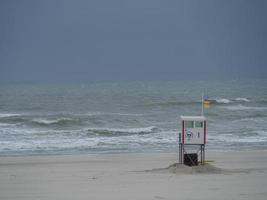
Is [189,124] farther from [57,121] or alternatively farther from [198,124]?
[57,121]

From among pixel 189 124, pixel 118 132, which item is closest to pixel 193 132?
pixel 189 124

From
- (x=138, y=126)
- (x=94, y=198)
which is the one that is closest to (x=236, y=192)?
(x=94, y=198)

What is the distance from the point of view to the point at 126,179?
435 inches

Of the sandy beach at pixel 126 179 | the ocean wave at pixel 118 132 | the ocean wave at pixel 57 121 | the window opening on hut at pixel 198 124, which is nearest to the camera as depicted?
the sandy beach at pixel 126 179

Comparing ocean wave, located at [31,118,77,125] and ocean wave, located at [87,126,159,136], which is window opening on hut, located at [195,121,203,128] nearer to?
ocean wave, located at [87,126,159,136]

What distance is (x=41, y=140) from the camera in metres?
22.4

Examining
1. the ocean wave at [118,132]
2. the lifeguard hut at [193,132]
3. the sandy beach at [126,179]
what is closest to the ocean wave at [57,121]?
the ocean wave at [118,132]

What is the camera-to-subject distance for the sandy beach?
29.9 feet

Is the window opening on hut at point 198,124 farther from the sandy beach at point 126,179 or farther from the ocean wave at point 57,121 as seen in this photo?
the ocean wave at point 57,121

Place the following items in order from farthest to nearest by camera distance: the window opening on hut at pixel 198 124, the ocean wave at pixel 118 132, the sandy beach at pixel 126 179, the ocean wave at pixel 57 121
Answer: the ocean wave at pixel 57 121, the ocean wave at pixel 118 132, the window opening on hut at pixel 198 124, the sandy beach at pixel 126 179

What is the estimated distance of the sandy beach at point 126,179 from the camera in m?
9.11

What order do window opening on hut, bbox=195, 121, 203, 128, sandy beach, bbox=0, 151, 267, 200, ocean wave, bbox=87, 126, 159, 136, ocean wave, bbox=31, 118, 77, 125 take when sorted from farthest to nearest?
ocean wave, bbox=31, 118, 77, 125
ocean wave, bbox=87, 126, 159, 136
window opening on hut, bbox=195, 121, 203, 128
sandy beach, bbox=0, 151, 267, 200

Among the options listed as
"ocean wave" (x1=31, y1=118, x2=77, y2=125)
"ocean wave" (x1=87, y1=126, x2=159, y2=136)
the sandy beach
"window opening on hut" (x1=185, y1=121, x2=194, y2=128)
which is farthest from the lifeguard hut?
"ocean wave" (x1=31, y1=118, x2=77, y2=125)

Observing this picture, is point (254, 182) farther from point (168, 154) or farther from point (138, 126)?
point (138, 126)
